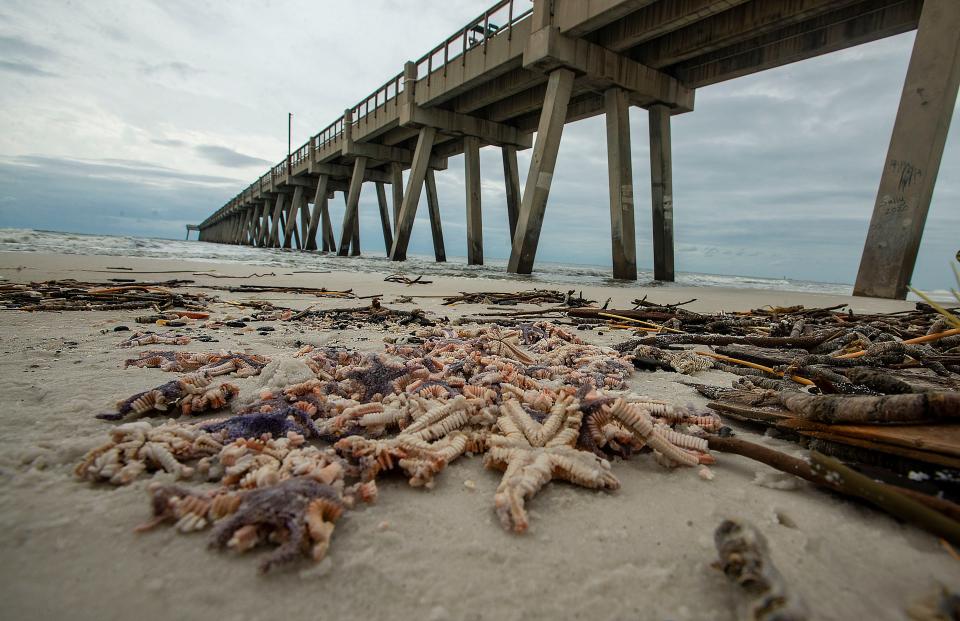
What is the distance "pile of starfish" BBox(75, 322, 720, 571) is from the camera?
1068 millimetres

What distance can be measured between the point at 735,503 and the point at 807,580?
0.32 meters

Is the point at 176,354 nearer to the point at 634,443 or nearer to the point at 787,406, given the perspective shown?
the point at 634,443

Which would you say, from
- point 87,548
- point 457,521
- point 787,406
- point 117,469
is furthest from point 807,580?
point 117,469

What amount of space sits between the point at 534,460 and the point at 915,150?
37.2 ft

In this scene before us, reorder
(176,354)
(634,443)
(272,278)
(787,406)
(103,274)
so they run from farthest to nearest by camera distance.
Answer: (272,278) < (103,274) < (176,354) < (787,406) < (634,443)

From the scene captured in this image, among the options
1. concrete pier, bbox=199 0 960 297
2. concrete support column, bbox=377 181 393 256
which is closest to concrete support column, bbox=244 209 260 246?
concrete support column, bbox=377 181 393 256

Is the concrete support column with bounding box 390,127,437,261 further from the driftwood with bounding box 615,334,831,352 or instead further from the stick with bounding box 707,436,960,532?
the stick with bounding box 707,436,960,532

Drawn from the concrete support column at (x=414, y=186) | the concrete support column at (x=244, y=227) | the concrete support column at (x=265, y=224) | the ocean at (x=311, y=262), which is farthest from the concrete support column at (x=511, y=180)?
the concrete support column at (x=244, y=227)

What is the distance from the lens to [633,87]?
13.9 meters

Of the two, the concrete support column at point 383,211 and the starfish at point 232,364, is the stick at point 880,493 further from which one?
the concrete support column at point 383,211

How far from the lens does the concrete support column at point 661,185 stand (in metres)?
15.3

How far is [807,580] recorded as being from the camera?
3.06 ft

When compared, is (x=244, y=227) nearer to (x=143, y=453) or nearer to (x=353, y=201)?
(x=353, y=201)

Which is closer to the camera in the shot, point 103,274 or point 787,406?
point 787,406
